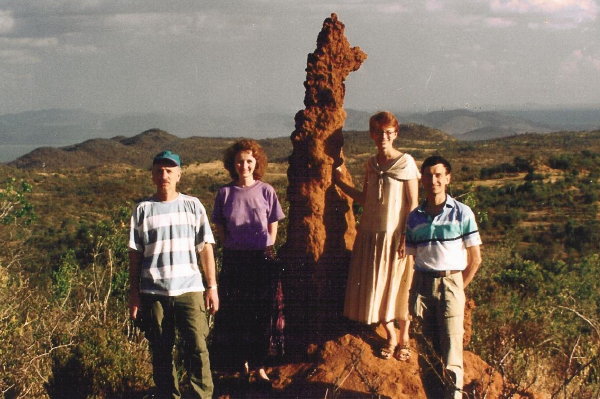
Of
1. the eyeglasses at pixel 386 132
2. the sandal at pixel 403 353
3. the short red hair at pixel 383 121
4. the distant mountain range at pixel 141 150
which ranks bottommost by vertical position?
the distant mountain range at pixel 141 150

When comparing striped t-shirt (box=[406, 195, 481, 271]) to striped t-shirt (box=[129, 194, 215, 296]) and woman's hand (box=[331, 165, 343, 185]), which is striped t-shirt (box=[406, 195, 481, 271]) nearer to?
woman's hand (box=[331, 165, 343, 185])

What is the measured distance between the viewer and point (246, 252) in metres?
4.30

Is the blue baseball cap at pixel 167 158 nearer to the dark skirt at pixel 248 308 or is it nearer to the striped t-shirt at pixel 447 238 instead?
the dark skirt at pixel 248 308

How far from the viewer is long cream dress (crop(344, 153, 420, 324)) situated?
417cm

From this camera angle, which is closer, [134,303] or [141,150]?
[134,303]

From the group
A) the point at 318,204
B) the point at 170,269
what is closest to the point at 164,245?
the point at 170,269

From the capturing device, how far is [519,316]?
828 cm

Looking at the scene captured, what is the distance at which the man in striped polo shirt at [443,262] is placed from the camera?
3621mm

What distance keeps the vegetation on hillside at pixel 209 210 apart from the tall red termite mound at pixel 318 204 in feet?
4.47

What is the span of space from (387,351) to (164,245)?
1833 millimetres

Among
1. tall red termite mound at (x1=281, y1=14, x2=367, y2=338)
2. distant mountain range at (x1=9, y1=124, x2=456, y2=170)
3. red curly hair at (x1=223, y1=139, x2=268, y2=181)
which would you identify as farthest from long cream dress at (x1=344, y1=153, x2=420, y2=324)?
distant mountain range at (x1=9, y1=124, x2=456, y2=170)

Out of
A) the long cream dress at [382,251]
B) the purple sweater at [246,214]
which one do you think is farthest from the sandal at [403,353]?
the purple sweater at [246,214]

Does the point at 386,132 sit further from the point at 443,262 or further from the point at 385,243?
the point at 443,262

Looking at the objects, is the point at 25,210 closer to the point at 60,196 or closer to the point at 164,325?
the point at 164,325
